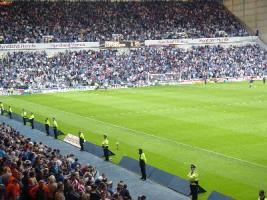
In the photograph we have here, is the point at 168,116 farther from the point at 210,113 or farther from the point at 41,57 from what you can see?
the point at 41,57

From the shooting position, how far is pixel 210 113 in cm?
3356

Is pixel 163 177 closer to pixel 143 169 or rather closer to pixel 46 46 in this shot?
pixel 143 169

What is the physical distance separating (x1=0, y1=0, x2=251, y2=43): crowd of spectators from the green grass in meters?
21.9

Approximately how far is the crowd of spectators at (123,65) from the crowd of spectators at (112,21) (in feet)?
11.1

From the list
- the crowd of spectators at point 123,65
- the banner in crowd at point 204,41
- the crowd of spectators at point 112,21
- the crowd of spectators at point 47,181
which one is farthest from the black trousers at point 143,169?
the banner in crowd at point 204,41

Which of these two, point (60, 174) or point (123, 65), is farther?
point (123, 65)

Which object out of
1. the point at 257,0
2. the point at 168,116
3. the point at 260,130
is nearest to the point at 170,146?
the point at 260,130

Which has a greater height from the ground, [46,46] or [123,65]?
[46,46]

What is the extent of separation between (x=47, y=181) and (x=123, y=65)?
5438 cm

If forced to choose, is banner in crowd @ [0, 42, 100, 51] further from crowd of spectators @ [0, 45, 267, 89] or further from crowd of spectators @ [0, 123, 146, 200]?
crowd of spectators @ [0, 123, 146, 200]

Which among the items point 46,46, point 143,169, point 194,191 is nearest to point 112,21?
point 46,46

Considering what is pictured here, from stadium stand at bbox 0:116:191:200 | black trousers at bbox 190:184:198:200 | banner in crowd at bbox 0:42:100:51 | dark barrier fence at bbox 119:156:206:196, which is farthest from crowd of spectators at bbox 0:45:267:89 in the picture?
black trousers at bbox 190:184:198:200

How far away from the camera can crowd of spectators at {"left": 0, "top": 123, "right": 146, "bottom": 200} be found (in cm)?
1125

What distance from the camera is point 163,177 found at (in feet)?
58.4
